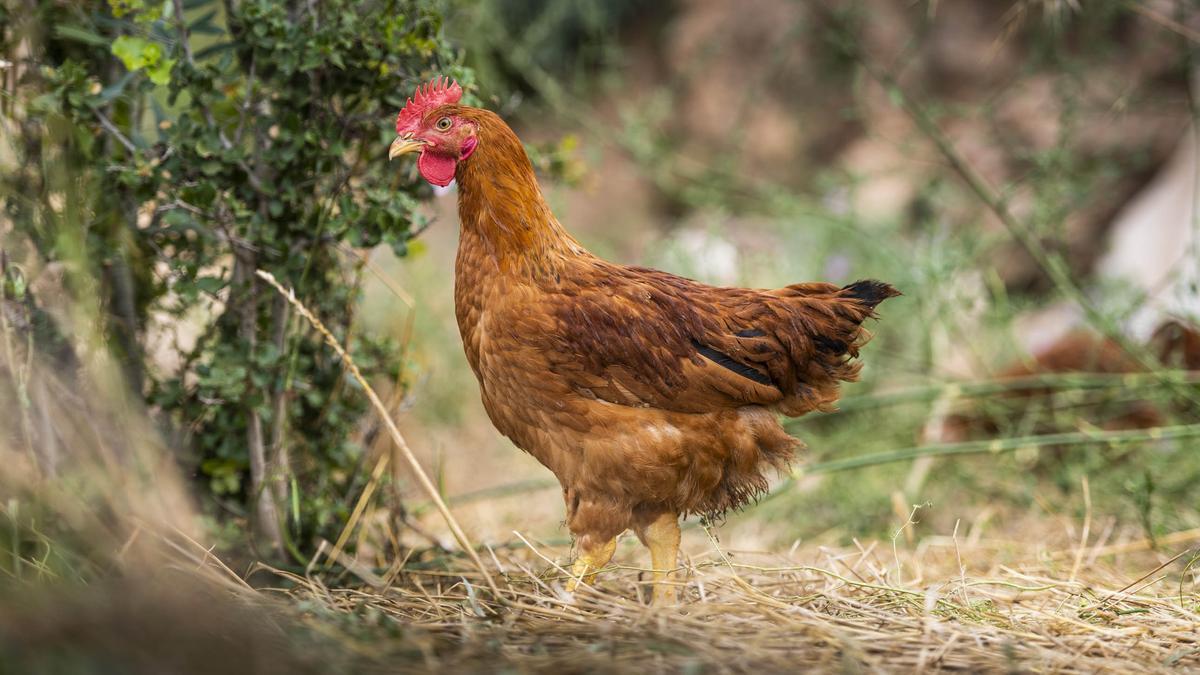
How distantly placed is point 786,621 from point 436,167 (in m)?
1.41

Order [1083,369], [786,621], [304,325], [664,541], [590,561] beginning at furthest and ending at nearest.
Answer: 1. [1083,369]
2. [304,325]
3. [664,541]
4. [590,561]
5. [786,621]

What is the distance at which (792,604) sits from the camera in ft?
7.47

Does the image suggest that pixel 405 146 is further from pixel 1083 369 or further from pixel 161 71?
pixel 1083 369

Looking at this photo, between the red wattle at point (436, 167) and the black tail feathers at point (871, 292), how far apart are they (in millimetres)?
1150

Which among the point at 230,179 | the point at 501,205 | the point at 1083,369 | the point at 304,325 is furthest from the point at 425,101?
the point at 1083,369

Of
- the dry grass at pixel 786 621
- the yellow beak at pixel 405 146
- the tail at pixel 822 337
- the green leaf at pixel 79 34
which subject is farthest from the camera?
Answer: the tail at pixel 822 337

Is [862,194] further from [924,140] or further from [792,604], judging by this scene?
[792,604]

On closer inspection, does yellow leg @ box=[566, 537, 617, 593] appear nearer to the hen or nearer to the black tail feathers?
the hen

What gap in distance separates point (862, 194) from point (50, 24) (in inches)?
252

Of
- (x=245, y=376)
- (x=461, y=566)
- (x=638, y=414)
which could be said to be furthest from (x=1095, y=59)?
(x=245, y=376)

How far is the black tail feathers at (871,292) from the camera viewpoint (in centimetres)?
250

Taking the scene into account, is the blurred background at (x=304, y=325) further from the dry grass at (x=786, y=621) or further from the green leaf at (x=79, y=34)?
the dry grass at (x=786, y=621)

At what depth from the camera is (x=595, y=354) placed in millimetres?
2289

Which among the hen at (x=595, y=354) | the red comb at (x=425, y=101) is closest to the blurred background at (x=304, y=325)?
the red comb at (x=425, y=101)
